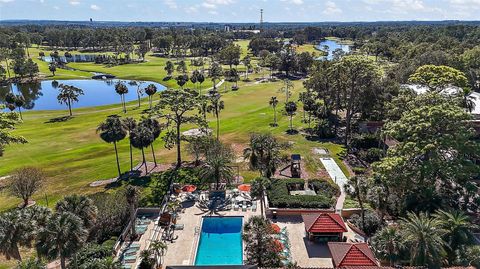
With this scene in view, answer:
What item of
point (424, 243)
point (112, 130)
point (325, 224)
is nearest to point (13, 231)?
point (112, 130)

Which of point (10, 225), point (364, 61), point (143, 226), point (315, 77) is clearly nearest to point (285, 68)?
point (315, 77)

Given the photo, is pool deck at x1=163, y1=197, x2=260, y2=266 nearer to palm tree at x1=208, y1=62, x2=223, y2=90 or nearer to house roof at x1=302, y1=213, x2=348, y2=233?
house roof at x1=302, y1=213, x2=348, y2=233

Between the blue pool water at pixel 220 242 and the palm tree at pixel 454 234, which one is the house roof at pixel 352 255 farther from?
the blue pool water at pixel 220 242

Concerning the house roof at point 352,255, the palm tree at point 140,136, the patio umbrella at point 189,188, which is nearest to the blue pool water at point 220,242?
the patio umbrella at point 189,188

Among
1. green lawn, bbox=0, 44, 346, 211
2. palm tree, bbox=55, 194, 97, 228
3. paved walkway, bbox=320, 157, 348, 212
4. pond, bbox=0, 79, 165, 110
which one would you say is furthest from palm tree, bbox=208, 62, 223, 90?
palm tree, bbox=55, 194, 97, 228

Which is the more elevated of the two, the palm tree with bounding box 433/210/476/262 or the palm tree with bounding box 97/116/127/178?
the palm tree with bounding box 97/116/127/178

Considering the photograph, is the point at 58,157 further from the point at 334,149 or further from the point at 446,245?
the point at 446,245
